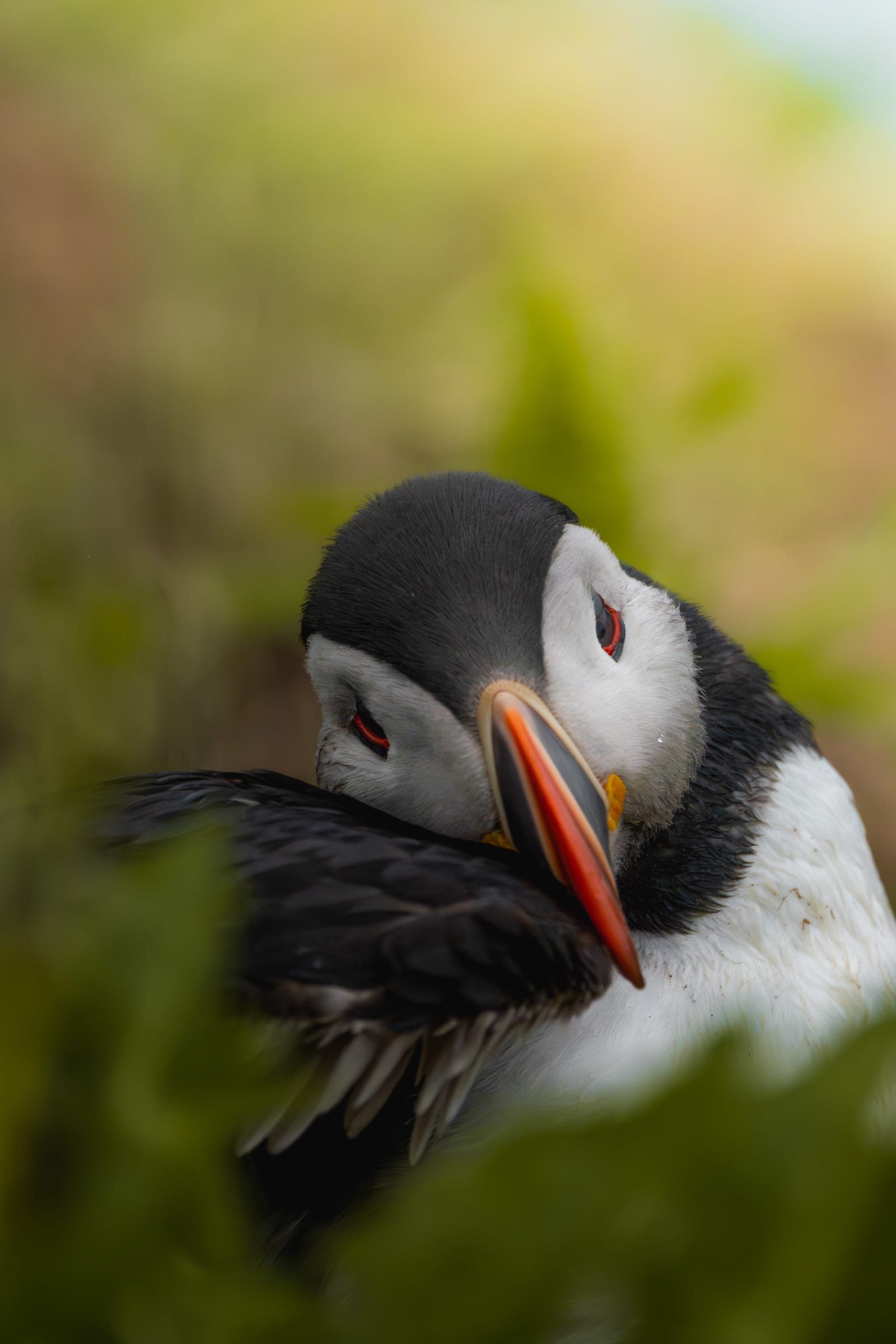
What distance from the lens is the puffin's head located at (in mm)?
995

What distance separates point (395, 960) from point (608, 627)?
0.57 meters

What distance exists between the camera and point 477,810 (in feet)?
3.58

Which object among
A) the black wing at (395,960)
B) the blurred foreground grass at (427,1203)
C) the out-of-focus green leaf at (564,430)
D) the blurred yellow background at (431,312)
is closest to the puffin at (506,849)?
the black wing at (395,960)

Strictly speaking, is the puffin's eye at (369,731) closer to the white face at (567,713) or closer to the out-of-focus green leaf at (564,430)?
the white face at (567,713)

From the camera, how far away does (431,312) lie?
3150 millimetres

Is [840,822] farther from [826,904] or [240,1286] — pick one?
[240,1286]

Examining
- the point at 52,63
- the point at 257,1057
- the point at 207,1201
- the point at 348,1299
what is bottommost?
the point at 348,1299

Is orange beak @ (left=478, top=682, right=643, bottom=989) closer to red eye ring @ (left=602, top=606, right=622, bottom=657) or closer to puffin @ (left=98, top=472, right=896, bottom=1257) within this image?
puffin @ (left=98, top=472, right=896, bottom=1257)

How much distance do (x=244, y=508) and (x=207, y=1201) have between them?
2.34 metres

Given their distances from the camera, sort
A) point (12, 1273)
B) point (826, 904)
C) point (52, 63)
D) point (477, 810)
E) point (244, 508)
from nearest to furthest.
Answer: point (12, 1273) < point (477, 810) < point (826, 904) < point (244, 508) < point (52, 63)

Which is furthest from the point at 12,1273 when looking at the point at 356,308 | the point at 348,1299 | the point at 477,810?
the point at 356,308

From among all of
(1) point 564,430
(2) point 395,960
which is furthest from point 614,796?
(1) point 564,430

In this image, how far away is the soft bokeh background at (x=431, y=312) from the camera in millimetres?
2590

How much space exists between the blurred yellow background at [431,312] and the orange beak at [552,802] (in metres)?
0.86
